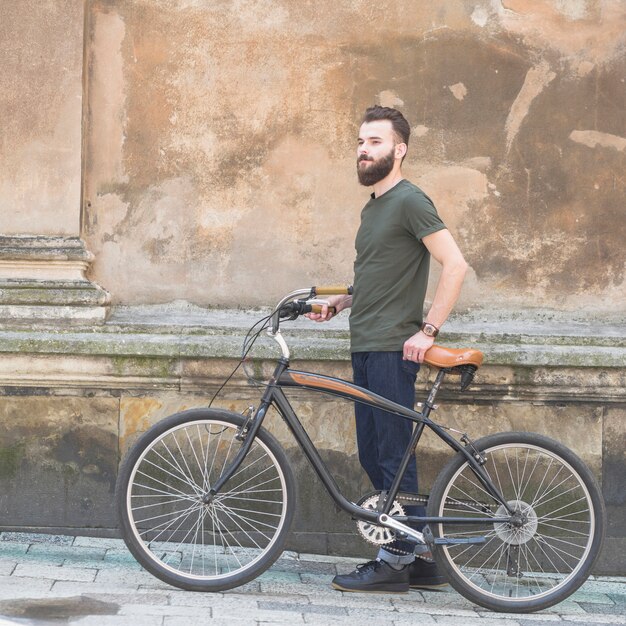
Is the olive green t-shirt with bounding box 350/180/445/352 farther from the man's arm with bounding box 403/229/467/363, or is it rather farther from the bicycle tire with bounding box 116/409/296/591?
the bicycle tire with bounding box 116/409/296/591

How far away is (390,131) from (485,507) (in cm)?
169

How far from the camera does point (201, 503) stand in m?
4.76

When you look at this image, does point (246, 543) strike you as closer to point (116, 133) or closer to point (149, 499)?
point (149, 499)

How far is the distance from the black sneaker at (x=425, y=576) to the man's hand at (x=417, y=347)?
97 centimetres

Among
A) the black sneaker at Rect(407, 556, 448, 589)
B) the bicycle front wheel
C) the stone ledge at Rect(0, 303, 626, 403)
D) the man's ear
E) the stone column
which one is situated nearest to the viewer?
the bicycle front wheel

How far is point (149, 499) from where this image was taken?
561cm

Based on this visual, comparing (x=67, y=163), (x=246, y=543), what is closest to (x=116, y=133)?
(x=67, y=163)

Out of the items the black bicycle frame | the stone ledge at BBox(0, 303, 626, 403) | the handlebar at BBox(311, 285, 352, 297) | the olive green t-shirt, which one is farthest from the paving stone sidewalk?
the handlebar at BBox(311, 285, 352, 297)

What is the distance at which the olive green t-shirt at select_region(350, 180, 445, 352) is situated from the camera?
4.83 meters

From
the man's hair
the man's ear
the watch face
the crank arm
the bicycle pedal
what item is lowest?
the bicycle pedal

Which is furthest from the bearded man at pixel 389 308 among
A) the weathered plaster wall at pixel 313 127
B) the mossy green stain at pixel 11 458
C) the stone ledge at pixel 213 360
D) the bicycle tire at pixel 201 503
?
the mossy green stain at pixel 11 458

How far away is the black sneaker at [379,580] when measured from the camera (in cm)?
492

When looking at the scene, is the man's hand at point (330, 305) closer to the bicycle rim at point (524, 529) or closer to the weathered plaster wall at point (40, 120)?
the bicycle rim at point (524, 529)

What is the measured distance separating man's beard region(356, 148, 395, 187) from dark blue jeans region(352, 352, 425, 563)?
0.76 meters
